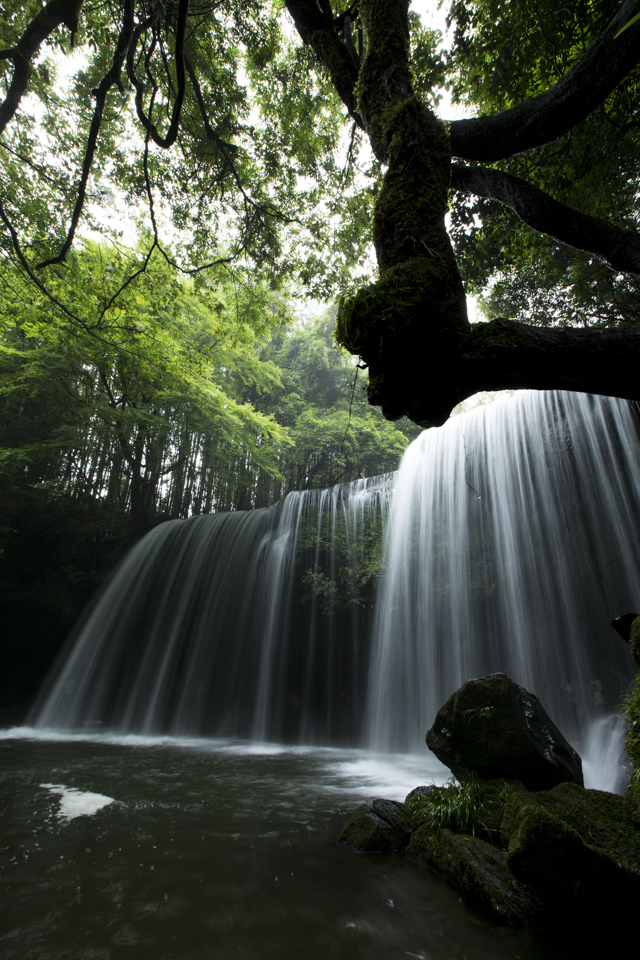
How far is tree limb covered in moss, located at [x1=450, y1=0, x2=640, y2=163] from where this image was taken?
2.14 meters

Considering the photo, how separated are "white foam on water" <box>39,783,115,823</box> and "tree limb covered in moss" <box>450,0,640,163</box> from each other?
21.0 ft

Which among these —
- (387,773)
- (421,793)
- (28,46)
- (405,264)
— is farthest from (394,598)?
(28,46)

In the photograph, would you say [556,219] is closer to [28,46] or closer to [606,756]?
[28,46]

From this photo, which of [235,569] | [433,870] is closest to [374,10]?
[433,870]

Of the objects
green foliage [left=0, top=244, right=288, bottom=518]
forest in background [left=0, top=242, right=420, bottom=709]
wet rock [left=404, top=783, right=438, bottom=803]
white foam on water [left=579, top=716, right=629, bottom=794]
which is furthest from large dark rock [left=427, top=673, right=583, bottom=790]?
green foliage [left=0, top=244, right=288, bottom=518]

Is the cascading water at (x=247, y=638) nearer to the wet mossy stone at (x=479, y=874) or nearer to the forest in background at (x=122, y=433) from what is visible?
the forest in background at (x=122, y=433)

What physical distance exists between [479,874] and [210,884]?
1761 mm

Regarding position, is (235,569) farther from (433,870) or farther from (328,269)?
(433,870)

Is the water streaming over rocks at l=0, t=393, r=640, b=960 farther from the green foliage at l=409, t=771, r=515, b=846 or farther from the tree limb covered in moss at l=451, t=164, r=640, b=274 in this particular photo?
the tree limb covered in moss at l=451, t=164, r=640, b=274

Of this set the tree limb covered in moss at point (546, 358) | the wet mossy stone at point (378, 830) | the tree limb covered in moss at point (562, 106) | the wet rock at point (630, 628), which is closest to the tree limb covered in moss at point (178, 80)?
the tree limb covered in moss at point (562, 106)

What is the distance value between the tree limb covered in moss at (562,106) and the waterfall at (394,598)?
20.3 ft

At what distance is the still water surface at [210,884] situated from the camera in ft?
7.26

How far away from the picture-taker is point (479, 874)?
8.95ft

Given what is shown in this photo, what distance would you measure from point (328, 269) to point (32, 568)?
12.4 metres
